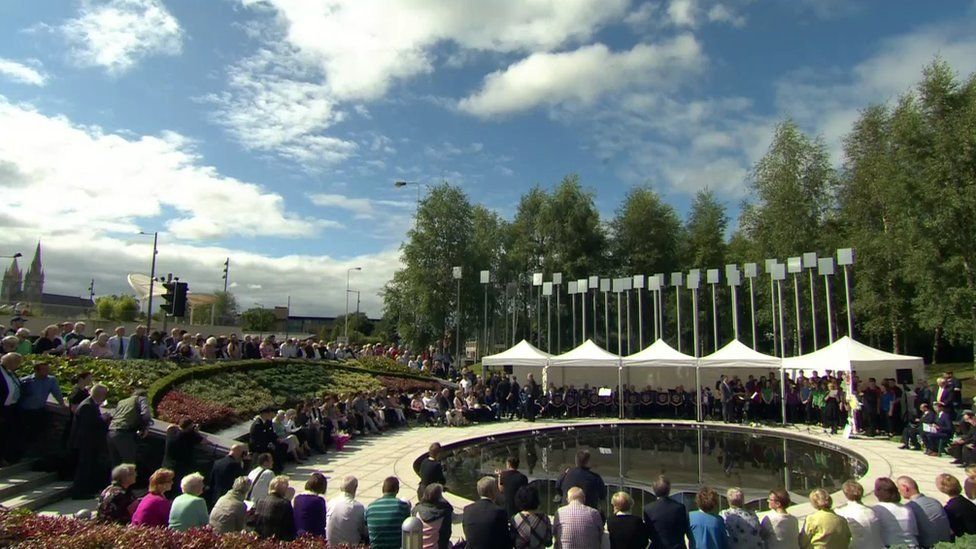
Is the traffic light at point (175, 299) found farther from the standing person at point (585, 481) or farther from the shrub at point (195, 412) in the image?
the standing person at point (585, 481)

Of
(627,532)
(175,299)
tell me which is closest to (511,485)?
(627,532)

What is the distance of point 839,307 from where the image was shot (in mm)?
36031

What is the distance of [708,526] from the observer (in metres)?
5.14

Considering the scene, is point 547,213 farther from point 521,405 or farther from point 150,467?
point 150,467

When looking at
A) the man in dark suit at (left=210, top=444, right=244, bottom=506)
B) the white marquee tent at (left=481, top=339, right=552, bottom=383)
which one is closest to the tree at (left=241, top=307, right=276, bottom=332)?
the white marquee tent at (left=481, top=339, right=552, bottom=383)

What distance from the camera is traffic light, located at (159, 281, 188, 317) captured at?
15930 millimetres

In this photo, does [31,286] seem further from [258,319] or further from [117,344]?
[117,344]

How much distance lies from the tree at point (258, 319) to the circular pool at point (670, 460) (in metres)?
64.4

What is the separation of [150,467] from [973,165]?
1232 inches

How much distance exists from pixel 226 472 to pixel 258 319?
72.3 meters

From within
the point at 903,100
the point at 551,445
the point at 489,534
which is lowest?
the point at 551,445

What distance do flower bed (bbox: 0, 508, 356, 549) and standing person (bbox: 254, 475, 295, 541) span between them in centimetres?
72

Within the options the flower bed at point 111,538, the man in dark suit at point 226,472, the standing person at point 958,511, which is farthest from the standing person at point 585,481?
the man in dark suit at point 226,472

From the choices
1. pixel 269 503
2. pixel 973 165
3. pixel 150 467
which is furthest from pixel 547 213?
pixel 269 503
